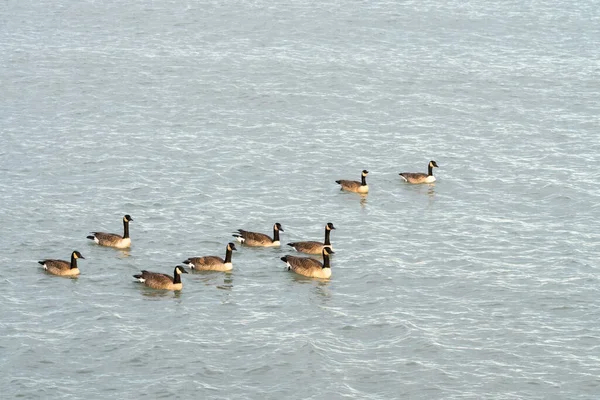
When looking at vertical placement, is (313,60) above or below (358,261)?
above

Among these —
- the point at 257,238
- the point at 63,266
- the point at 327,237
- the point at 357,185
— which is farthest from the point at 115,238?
the point at 357,185

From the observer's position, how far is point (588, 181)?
45844mm

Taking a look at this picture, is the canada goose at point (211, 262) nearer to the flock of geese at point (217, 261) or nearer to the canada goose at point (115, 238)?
the flock of geese at point (217, 261)

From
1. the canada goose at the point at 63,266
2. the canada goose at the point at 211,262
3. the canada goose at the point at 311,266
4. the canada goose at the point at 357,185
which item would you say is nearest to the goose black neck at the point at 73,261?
the canada goose at the point at 63,266

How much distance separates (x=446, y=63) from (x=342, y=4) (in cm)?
1427

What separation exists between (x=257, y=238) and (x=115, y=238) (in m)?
4.37

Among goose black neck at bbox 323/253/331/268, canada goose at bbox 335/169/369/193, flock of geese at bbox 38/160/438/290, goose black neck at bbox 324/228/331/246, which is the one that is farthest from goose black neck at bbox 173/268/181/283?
canada goose at bbox 335/169/369/193

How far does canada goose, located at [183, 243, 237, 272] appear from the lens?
121ft

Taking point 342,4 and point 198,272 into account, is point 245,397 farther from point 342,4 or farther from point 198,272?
point 342,4

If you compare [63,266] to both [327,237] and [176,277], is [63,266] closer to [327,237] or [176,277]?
[176,277]

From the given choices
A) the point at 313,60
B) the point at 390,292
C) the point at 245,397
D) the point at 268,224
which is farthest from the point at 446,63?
the point at 245,397

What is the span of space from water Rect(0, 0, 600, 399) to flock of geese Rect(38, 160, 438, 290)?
1.06ft

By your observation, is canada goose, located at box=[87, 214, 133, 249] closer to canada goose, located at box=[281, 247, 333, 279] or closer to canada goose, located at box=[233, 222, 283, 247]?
canada goose, located at box=[233, 222, 283, 247]

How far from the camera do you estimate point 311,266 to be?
3672 cm
